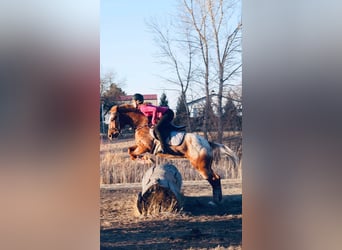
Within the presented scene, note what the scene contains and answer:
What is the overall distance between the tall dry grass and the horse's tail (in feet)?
0.08

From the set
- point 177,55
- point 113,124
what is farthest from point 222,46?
point 113,124

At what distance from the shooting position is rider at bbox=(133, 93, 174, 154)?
7.66 feet

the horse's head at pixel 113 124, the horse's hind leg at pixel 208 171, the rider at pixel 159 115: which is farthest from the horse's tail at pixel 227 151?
the horse's head at pixel 113 124

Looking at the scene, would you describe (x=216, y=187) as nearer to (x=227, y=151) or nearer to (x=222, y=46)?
(x=227, y=151)

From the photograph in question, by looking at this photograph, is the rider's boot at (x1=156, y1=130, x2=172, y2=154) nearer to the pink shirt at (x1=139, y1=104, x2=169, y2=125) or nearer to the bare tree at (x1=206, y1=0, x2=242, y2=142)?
the pink shirt at (x1=139, y1=104, x2=169, y2=125)

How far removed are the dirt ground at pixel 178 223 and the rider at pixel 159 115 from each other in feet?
1.21

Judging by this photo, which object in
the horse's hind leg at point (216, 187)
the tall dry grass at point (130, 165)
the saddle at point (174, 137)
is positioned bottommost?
the horse's hind leg at point (216, 187)

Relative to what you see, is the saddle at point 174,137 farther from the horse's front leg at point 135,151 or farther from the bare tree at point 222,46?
the bare tree at point 222,46

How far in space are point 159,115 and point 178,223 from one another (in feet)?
2.60

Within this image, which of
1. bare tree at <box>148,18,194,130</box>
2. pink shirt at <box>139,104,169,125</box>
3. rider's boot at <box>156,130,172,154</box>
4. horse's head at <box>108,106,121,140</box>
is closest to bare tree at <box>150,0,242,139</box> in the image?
bare tree at <box>148,18,194,130</box>

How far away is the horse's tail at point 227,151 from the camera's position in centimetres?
234

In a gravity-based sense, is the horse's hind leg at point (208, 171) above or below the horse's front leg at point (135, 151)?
below
